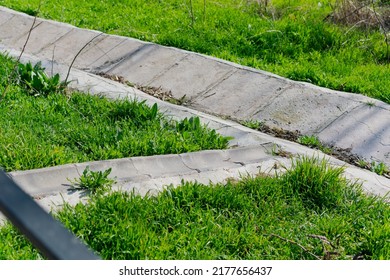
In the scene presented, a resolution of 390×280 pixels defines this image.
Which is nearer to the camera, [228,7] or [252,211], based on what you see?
[252,211]

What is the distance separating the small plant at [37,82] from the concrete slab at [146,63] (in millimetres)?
1247

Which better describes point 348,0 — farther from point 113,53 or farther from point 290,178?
point 290,178

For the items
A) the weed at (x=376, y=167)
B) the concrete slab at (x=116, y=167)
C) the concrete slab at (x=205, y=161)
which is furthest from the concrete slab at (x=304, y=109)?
the concrete slab at (x=116, y=167)

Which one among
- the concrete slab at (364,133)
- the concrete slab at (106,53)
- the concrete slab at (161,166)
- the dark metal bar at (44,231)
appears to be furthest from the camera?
the concrete slab at (106,53)

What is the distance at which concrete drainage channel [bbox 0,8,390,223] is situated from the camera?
4.18 meters

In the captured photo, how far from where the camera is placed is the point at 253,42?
7.52 m

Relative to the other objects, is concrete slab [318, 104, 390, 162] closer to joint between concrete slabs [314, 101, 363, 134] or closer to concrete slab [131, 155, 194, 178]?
joint between concrete slabs [314, 101, 363, 134]

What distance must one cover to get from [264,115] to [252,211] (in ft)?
7.36

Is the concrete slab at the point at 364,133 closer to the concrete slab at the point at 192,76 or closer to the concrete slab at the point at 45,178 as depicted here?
the concrete slab at the point at 192,76

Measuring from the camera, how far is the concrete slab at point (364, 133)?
5270 millimetres

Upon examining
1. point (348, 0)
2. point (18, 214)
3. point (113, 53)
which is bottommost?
point (113, 53)

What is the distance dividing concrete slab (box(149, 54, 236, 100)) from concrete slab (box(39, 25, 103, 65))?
1.30m

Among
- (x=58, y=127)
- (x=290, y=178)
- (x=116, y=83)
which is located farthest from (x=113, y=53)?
(x=290, y=178)

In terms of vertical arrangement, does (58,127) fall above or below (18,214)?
below
